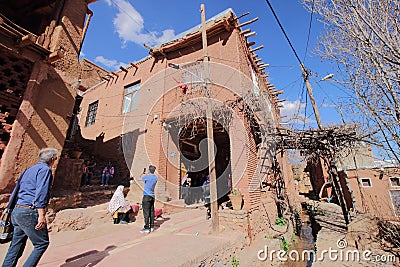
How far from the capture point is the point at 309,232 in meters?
12.8

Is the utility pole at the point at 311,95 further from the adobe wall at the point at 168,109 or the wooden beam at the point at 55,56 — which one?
the wooden beam at the point at 55,56

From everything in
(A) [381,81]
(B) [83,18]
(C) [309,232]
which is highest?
(B) [83,18]

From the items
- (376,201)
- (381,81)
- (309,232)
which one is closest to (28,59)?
(381,81)

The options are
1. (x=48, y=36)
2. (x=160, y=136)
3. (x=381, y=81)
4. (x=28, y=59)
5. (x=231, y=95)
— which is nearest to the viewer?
(x=381, y=81)

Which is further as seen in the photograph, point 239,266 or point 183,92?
point 183,92

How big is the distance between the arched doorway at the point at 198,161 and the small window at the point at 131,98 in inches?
148

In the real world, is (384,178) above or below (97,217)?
above

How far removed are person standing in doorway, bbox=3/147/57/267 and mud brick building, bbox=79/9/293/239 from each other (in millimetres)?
4910

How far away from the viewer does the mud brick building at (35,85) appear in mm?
4637

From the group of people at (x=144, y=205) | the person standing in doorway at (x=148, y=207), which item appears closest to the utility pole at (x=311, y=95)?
the group of people at (x=144, y=205)

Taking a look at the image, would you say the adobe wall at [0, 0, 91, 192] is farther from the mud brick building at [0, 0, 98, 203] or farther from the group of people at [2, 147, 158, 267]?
the group of people at [2, 147, 158, 267]

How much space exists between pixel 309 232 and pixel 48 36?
56.1 ft

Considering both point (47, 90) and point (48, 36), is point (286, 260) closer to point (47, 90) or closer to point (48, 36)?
point (47, 90)

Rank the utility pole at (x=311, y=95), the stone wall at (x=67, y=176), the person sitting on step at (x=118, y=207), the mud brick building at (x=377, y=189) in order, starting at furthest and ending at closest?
the mud brick building at (x=377, y=189)
the utility pole at (x=311, y=95)
the stone wall at (x=67, y=176)
the person sitting on step at (x=118, y=207)
